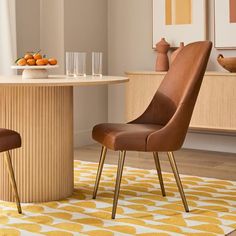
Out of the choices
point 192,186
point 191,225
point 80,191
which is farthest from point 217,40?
point 191,225

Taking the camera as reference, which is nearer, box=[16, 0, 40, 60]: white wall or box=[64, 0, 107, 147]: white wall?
box=[16, 0, 40, 60]: white wall

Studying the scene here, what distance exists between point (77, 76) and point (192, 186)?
105 centimetres

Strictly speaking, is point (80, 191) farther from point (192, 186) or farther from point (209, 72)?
point (209, 72)

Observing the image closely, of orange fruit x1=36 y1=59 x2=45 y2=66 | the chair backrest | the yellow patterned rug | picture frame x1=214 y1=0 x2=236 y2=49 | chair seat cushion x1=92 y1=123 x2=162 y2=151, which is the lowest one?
the yellow patterned rug

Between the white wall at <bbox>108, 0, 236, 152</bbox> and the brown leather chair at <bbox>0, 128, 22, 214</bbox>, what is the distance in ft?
8.37

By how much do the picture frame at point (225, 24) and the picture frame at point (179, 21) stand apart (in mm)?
119

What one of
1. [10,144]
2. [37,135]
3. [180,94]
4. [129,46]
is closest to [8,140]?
[10,144]

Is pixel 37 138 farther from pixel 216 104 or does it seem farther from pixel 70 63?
pixel 216 104

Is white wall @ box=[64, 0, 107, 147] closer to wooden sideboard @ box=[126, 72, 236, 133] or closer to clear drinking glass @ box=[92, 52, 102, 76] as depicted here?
wooden sideboard @ box=[126, 72, 236, 133]

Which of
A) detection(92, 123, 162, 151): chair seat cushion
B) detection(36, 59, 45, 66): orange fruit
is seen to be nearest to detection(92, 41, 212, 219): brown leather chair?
detection(92, 123, 162, 151): chair seat cushion

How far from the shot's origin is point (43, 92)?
328 centimetres

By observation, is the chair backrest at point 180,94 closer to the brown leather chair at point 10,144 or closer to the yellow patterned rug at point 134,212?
the yellow patterned rug at point 134,212

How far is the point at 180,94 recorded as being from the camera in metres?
3.26

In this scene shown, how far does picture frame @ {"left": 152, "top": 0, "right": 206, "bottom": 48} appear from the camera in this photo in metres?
5.09
